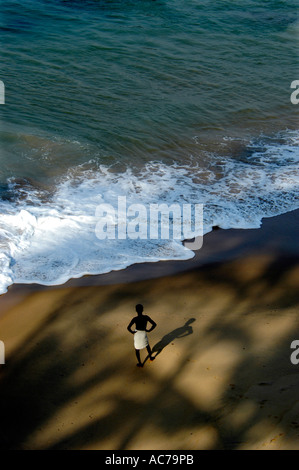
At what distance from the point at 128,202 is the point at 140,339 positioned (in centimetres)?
498

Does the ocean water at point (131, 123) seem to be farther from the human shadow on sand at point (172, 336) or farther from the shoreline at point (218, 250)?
the human shadow on sand at point (172, 336)

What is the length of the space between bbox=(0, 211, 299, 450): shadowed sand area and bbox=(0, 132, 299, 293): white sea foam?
533 millimetres

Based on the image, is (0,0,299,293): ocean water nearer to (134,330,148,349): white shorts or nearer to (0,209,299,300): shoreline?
(0,209,299,300): shoreline

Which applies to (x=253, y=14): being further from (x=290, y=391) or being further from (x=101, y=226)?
(x=290, y=391)

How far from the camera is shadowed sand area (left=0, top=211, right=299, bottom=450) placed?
575cm

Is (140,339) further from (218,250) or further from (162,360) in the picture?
(218,250)

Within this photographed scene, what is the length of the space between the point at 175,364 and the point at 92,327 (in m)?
1.44

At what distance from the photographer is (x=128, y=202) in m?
11.0

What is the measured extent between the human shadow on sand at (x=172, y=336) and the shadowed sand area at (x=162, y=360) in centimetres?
2

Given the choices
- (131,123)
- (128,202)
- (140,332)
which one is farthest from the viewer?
(131,123)
